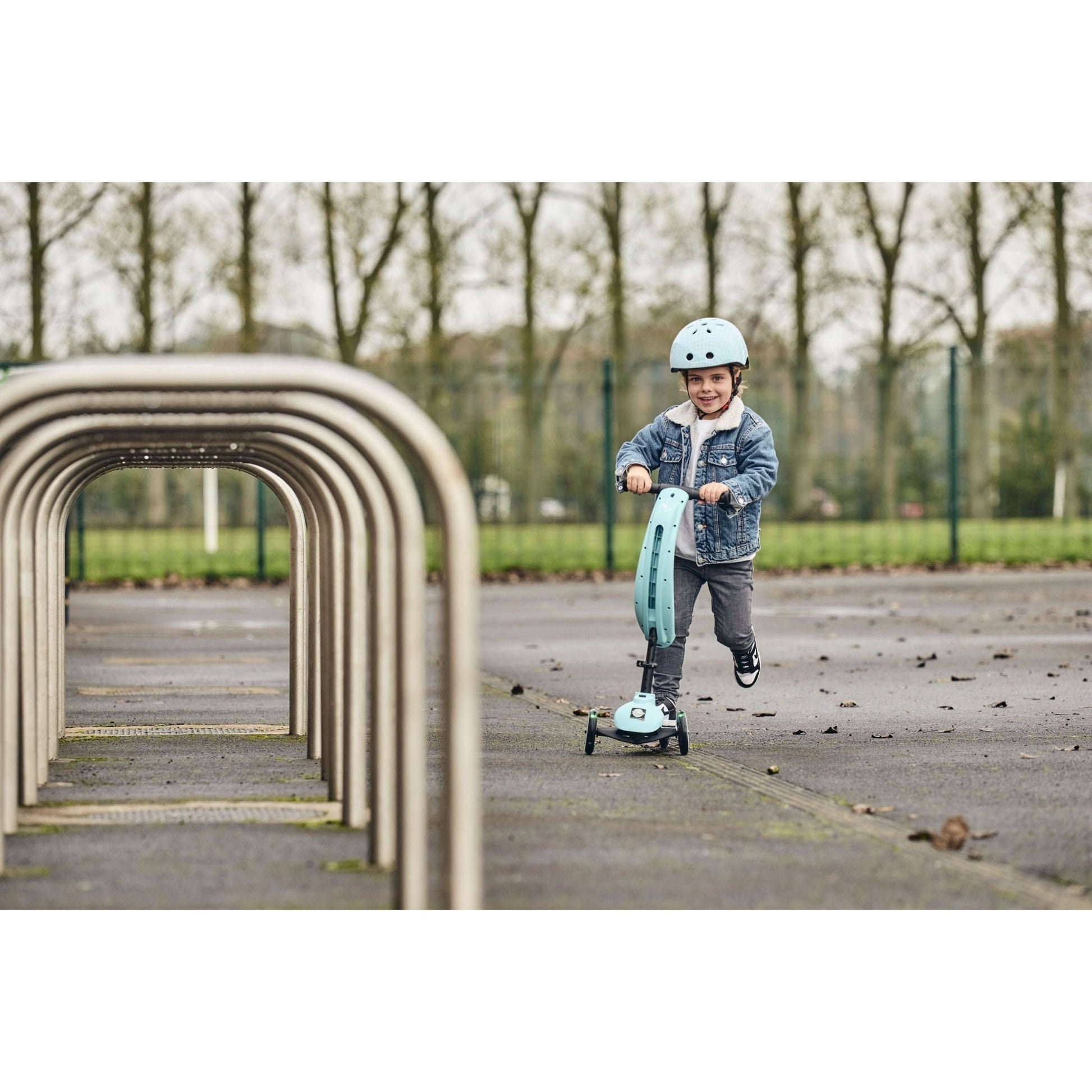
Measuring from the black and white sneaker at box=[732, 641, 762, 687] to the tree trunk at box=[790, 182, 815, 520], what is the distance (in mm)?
11235

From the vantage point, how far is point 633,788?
507 centimetres

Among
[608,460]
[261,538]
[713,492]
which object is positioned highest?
[608,460]

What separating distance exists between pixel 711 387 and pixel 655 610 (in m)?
0.82

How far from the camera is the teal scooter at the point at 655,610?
5559 millimetres

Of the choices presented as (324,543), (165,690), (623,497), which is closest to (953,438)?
(623,497)

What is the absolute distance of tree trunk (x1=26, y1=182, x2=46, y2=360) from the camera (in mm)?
24344

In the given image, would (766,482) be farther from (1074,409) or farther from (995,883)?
(1074,409)

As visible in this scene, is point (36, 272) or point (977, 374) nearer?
point (36, 272)

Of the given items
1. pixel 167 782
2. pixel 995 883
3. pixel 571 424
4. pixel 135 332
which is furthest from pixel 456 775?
pixel 135 332

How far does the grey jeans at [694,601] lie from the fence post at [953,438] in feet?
38.0

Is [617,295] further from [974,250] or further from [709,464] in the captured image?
[709,464]

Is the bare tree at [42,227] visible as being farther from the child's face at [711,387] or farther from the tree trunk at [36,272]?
the child's face at [711,387]

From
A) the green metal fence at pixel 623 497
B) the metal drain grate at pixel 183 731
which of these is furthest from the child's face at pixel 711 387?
the green metal fence at pixel 623 497

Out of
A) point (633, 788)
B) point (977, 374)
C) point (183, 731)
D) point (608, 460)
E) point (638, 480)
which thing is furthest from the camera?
point (977, 374)
